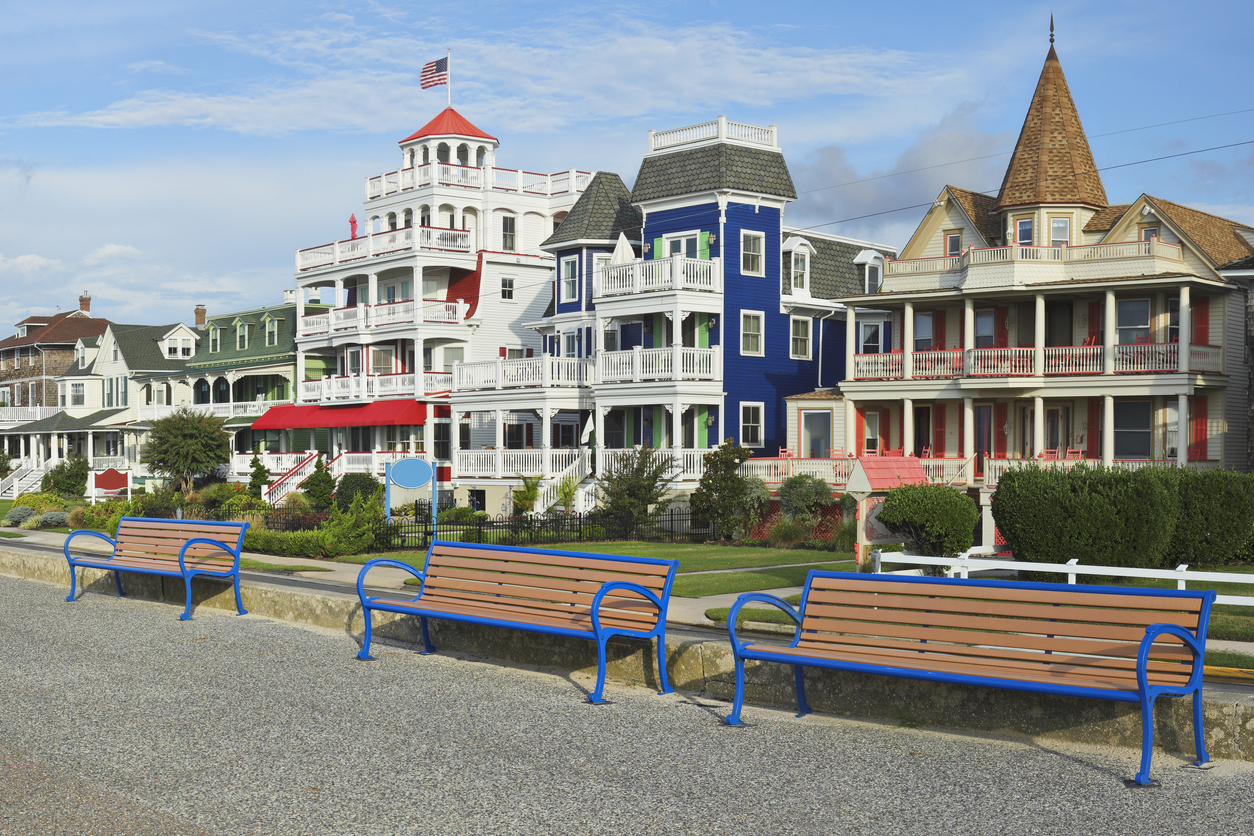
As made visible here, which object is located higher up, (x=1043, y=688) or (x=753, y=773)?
(x=1043, y=688)

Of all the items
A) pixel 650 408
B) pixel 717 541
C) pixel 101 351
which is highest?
pixel 101 351

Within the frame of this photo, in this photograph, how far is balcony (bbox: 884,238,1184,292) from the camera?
1331 inches

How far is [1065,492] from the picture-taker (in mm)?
19078

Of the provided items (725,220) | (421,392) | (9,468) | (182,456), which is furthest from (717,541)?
(9,468)

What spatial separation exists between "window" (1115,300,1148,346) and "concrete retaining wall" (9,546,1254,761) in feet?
86.5

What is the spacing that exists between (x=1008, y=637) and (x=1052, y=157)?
32624 millimetres

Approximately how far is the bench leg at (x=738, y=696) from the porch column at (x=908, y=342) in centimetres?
2883

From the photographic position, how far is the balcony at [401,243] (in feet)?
166

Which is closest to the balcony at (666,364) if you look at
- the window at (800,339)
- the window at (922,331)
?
the window at (800,339)

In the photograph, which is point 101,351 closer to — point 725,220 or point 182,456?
point 182,456

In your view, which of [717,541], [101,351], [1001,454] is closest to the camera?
[717,541]

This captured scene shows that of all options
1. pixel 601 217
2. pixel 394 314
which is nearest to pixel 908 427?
pixel 601 217

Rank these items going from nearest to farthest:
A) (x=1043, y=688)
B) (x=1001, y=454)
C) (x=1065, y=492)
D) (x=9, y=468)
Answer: (x=1043, y=688) < (x=1065, y=492) < (x=1001, y=454) < (x=9, y=468)

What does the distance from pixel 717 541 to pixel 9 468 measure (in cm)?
5353
